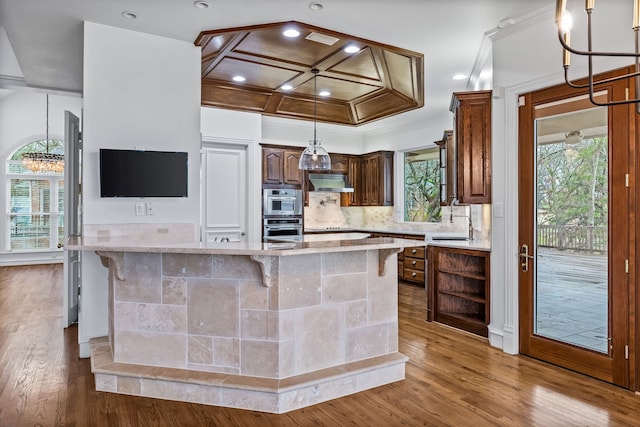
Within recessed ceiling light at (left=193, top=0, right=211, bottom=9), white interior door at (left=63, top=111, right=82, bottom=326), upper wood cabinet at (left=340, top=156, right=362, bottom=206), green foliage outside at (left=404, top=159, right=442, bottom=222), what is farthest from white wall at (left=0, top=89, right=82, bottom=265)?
green foliage outside at (left=404, top=159, right=442, bottom=222)

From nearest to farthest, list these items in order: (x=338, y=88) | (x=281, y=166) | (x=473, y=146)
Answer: (x=473, y=146) < (x=338, y=88) < (x=281, y=166)

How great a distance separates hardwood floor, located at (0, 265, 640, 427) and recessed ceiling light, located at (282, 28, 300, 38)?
9.95ft

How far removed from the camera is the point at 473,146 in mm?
4004

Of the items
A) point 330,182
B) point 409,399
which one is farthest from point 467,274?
point 330,182

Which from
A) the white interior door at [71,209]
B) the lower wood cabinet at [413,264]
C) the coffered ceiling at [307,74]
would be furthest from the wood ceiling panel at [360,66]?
the white interior door at [71,209]

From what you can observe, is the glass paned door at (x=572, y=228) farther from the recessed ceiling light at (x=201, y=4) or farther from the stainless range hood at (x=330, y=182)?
the stainless range hood at (x=330, y=182)

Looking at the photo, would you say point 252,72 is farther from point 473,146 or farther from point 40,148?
point 40,148

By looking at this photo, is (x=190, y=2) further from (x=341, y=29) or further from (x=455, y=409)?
(x=455, y=409)

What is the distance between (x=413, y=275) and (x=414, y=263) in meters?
0.20

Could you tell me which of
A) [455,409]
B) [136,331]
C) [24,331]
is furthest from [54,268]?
[455,409]

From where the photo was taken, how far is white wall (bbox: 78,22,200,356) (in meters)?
3.48

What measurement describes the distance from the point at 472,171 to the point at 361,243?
1.82 m

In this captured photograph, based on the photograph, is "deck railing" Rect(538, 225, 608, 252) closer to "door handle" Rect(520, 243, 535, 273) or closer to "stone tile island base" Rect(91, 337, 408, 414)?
"door handle" Rect(520, 243, 535, 273)

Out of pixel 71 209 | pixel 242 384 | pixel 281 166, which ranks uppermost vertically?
pixel 281 166
